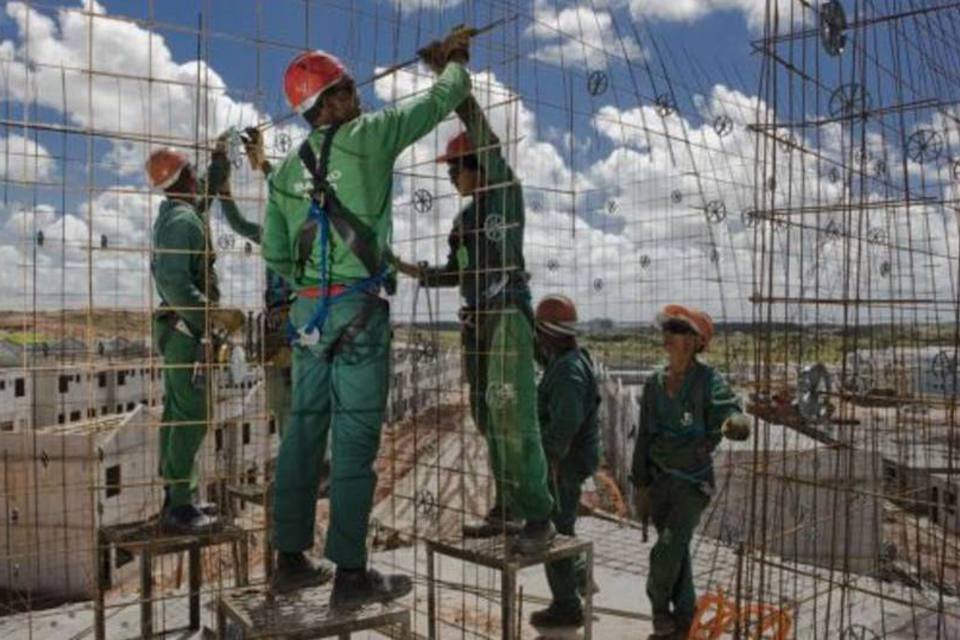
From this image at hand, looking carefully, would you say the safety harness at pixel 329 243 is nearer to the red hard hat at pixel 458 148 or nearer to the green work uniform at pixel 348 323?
the green work uniform at pixel 348 323

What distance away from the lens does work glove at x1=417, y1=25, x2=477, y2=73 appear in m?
3.30

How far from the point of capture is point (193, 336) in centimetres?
438

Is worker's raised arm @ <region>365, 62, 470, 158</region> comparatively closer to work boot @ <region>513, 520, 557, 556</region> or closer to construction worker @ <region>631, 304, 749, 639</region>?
work boot @ <region>513, 520, 557, 556</region>

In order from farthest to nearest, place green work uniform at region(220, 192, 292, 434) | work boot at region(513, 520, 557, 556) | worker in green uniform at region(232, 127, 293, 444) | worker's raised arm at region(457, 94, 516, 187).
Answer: green work uniform at region(220, 192, 292, 434), worker in green uniform at region(232, 127, 293, 444), work boot at region(513, 520, 557, 556), worker's raised arm at region(457, 94, 516, 187)

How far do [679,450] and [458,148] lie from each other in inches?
73.1

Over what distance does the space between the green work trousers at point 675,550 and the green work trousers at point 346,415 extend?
181 cm

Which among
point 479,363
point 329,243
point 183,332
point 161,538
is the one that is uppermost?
point 329,243

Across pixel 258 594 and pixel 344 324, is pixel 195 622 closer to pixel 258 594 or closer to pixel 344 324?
pixel 258 594

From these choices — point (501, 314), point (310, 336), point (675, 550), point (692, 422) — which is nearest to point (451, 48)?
point (501, 314)

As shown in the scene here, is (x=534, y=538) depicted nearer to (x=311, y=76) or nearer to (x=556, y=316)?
(x=556, y=316)

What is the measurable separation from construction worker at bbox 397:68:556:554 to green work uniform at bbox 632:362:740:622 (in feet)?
2.74

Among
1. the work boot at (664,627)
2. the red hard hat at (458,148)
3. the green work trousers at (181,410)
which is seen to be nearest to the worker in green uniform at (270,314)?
the green work trousers at (181,410)

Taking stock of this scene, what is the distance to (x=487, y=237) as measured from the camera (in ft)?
12.2

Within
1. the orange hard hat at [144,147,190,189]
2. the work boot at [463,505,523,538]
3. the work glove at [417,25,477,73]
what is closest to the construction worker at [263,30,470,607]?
the work glove at [417,25,477,73]
